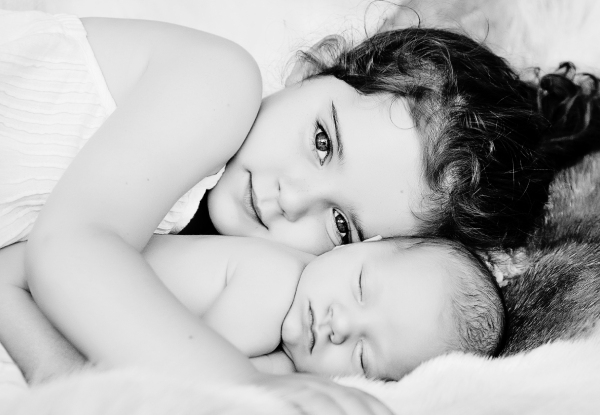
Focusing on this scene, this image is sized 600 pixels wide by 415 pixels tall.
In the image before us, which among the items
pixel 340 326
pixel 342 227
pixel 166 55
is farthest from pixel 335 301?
pixel 166 55

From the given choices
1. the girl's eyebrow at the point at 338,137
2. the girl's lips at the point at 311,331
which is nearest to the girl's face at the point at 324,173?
the girl's eyebrow at the point at 338,137

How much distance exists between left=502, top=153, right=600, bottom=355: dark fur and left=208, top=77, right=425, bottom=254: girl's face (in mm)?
207

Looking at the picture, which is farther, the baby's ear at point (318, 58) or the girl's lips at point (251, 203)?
the baby's ear at point (318, 58)

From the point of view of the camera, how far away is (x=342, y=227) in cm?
100

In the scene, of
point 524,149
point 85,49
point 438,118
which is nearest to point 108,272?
point 85,49

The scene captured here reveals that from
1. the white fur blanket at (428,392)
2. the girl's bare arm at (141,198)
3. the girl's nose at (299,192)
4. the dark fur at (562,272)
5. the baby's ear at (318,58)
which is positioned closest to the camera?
the white fur blanket at (428,392)

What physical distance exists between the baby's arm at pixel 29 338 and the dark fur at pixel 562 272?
570mm

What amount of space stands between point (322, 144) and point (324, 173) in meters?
0.05

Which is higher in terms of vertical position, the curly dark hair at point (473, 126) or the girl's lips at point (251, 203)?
the curly dark hair at point (473, 126)

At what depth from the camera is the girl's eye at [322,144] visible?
0.94 metres

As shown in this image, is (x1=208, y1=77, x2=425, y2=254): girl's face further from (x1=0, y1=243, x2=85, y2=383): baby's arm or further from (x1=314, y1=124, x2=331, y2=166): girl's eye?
(x1=0, y1=243, x2=85, y2=383): baby's arm

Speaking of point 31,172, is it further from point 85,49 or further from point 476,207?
point 476,207

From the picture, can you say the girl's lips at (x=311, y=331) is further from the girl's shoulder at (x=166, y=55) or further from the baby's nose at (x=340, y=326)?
the girl's shoulder at (x=166, y=55)

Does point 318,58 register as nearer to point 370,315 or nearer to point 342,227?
point 342,227
